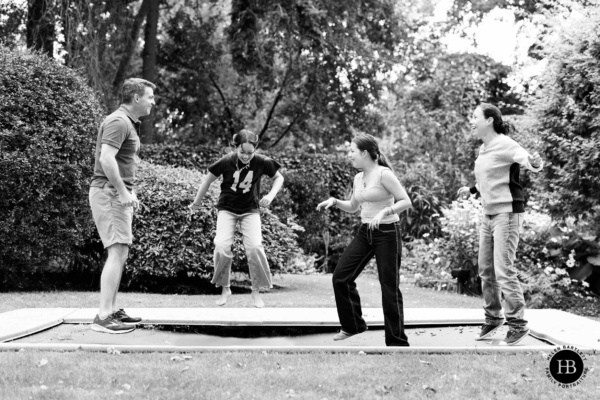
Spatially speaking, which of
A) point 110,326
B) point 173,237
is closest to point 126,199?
point 110,326

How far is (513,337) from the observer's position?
5441 mm

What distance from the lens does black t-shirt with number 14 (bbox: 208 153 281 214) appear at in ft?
23.9

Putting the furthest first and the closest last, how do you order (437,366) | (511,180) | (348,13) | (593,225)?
(348,13), (593,225), (511,180), (437,366)

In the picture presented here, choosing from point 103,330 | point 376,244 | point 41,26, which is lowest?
point 103,330

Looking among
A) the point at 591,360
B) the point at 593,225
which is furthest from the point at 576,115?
the point at 591,360

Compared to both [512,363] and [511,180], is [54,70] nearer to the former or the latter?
[511,180]

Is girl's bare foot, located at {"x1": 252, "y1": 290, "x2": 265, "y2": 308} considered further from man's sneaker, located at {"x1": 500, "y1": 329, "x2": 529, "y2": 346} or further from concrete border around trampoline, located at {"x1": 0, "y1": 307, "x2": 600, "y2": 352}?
man's sneaker, located at {"x1": 500, "y1": 329, "x2": 529, "y2": 346}

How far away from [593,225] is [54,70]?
25.1ft

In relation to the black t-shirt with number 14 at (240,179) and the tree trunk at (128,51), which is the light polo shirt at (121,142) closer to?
the black t-shirt with number 14 at (240,179)

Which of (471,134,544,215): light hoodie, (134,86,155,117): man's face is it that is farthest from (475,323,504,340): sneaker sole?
(134,86,155,117): man's face

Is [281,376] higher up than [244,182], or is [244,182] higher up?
[244,182]

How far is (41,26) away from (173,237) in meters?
5.23

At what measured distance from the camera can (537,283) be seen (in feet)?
30.1

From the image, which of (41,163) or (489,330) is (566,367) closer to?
(489,330)
